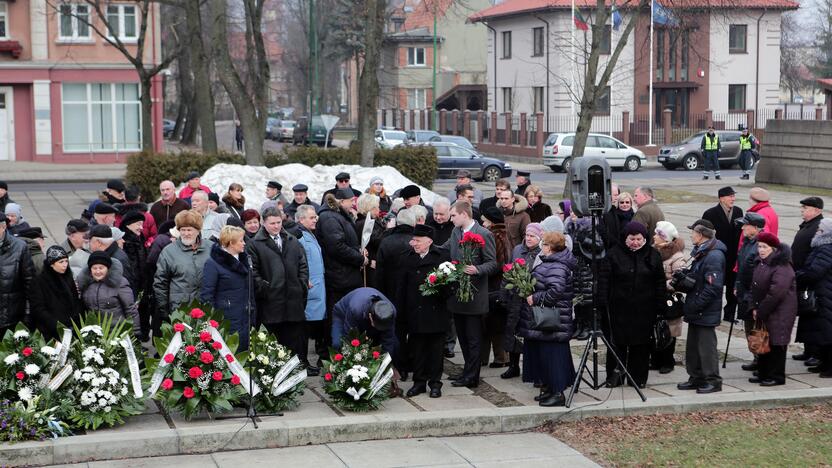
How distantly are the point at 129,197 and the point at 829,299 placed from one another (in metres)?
8.57

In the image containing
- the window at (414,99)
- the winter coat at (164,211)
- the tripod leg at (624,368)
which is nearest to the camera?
the tripod leg at (624,368)

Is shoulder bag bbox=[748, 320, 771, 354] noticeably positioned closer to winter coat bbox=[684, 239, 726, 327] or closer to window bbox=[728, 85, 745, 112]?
winter coat bbox=[684, 239, 726, 327]

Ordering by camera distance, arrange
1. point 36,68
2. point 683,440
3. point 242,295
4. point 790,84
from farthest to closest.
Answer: point 790,84 < point 36,68 < point 242,295 < point 683,440

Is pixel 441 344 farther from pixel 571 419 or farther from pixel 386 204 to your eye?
pixel 386 204

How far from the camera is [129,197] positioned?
14133 millimetres

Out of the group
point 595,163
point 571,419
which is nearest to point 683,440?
point 571,419

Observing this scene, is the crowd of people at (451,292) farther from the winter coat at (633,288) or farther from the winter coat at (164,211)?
the winter coat at (164,211)

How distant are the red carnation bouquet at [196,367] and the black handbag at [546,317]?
8.76 ft

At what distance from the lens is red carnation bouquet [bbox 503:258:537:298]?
10.1 meters

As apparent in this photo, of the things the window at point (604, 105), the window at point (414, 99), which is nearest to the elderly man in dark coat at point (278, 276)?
the window at point (604, 105)

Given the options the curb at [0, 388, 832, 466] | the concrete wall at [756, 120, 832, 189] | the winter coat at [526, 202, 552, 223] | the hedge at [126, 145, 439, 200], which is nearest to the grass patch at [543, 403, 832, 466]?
the curb at [0, 388, 832, 466]

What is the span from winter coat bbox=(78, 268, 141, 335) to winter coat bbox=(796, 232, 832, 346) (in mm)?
6716

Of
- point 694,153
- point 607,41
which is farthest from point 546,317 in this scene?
point 607,41

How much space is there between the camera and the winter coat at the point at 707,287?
416 inches
